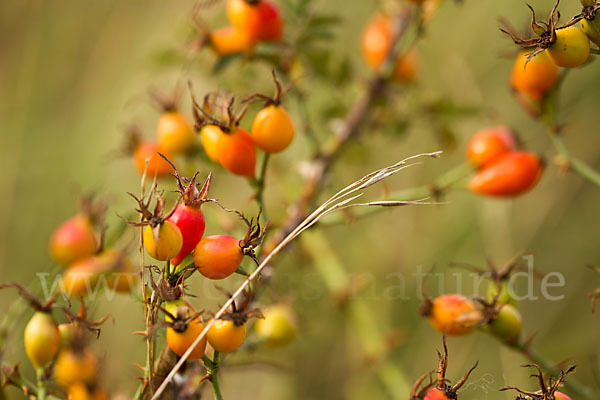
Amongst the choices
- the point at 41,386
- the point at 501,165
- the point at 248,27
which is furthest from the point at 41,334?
the point at 501,165

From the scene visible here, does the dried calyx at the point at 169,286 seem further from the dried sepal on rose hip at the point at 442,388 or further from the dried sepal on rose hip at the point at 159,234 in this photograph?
the dried sepal on rose hip at the point at 442,388

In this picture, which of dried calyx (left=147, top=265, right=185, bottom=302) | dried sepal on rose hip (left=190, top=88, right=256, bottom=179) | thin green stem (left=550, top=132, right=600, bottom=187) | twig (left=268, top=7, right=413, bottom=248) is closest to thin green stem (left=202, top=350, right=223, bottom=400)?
dried calyx (left=147, top=265, right=185, bottom=302)

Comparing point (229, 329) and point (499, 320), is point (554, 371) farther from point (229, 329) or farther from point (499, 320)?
point (229, 329)

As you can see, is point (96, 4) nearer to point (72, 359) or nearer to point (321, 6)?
point (321, 6)

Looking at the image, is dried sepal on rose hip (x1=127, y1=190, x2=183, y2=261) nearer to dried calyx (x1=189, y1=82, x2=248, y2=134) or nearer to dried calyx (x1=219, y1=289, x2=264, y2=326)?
dried calyx (x1=219, y1=289, x2=264, y2=326)

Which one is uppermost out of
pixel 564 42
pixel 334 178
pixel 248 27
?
pixel 334 178

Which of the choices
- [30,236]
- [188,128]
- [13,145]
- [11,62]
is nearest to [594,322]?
[188,128]
